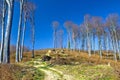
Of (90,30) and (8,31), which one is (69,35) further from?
(8,31)

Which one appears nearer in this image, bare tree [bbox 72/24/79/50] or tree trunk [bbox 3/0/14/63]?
tree trunk [bbox 3/0/14/63]

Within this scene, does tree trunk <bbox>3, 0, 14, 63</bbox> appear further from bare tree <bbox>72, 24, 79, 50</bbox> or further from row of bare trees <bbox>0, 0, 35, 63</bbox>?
bare tree <bbox>72, 24, 79, 50</bbox>

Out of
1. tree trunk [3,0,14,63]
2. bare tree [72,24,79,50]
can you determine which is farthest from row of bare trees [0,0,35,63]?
bare tree [72,24,79,50]

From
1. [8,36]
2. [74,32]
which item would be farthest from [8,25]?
[74,32]

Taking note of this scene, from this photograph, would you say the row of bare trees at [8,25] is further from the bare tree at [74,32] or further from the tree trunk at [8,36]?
the bare tree at [74,32]

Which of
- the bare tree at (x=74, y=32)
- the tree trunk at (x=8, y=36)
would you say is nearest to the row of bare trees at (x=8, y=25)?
the tree trunk at (x=8, y=36)

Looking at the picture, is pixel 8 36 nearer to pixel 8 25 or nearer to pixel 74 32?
pixel 8 25

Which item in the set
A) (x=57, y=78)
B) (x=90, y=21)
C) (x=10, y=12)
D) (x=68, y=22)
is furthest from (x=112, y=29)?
(x=57, y=78)

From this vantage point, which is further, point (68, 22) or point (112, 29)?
point (68, 22)

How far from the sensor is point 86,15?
7069 cm

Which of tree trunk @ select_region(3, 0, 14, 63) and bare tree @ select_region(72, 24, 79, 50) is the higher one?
bare tree @ select_region(72, 24, 79, 50)

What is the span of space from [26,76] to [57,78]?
226cm

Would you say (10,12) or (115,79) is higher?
(10,12)

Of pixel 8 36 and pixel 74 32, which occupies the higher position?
pixel 74 32
